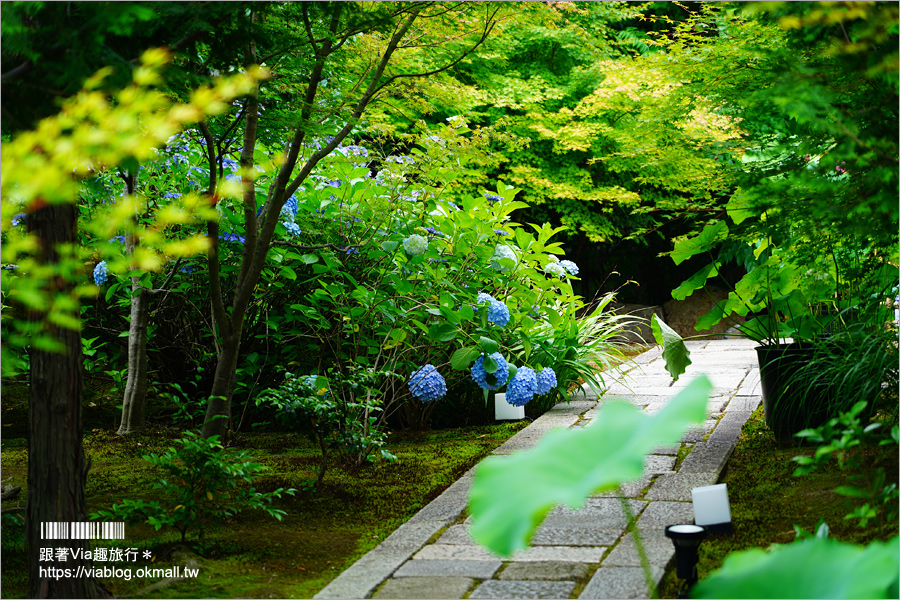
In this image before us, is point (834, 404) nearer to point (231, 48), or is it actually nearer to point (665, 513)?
point (665, 513)

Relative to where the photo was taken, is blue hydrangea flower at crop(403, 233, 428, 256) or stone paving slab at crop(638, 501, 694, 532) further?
blue hydrangea flower at crop(403, 233, 428, 256)

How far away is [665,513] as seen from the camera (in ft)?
9.83

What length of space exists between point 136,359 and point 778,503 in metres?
3.30

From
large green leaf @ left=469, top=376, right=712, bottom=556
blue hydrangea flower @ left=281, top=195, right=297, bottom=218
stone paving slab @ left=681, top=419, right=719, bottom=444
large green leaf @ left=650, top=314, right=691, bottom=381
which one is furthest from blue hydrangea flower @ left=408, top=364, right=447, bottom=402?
large green leaf @ left=469, top=376, right=712, bottom=556

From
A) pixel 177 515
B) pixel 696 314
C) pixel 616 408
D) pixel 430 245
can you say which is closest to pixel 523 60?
pixel 696 314

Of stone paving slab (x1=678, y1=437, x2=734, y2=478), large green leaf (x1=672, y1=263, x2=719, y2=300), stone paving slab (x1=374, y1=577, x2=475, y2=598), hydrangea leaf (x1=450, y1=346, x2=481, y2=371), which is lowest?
stone paving slab (x1=374, y1=577, x2=475, y2=598)

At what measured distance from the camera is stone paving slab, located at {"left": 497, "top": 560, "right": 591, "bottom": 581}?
2.43 m

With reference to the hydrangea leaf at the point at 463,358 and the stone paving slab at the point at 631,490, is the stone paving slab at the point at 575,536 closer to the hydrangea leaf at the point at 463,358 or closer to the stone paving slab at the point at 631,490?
the stone paving slab at the point at 631,490

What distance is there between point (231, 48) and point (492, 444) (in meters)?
2.67

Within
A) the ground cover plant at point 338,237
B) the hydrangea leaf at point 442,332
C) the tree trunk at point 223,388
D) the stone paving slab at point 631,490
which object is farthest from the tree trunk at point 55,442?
the hydrangea leaf at point 442,332

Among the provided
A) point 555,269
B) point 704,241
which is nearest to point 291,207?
point 555,269

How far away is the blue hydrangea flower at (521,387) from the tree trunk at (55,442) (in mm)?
2713

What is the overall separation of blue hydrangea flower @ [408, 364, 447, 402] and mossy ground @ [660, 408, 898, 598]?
5.10 feet

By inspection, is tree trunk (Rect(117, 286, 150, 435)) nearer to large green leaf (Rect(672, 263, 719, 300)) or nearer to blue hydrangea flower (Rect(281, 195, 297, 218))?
blue hydrangea flower (Rect(281, 195, 297, 218))
